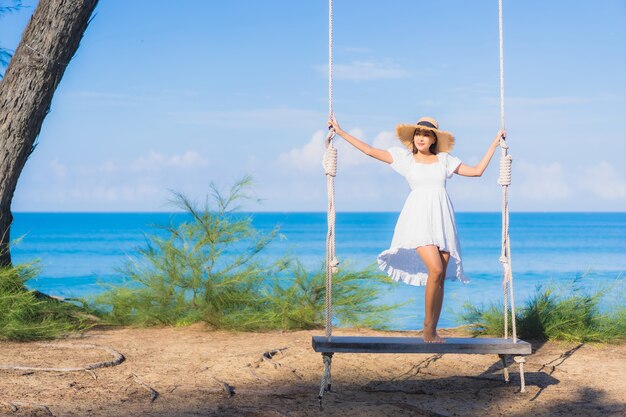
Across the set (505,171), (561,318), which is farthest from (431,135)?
(561,318)

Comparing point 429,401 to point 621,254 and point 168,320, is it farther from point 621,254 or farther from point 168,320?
point 621,254

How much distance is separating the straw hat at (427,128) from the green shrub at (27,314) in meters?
3.42

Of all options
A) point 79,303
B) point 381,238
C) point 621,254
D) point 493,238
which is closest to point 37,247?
point 381,238

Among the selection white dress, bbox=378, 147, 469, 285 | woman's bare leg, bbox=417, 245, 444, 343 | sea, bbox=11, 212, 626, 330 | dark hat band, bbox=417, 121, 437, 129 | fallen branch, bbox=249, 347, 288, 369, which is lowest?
sea, bbox=11, 212, 626, 330

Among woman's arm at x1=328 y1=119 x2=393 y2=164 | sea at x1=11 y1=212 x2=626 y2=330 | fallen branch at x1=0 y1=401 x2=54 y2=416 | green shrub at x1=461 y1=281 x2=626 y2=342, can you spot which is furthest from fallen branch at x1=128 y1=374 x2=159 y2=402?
sea at x1=11 y1=212 x2=626 y2=330

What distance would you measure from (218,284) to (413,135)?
118 inches

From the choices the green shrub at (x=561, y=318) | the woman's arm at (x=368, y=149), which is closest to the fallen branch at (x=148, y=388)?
the woman's arm at (x=368, y=149)

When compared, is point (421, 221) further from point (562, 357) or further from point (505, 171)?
point (562, 357)

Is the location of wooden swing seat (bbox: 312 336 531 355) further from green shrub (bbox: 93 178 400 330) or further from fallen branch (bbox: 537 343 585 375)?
green shrub (bbox: 93 178 400 330)

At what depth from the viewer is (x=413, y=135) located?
214 inches

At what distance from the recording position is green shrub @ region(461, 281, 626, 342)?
671cm

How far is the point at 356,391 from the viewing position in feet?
17.0

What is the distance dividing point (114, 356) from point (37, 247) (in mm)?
41892

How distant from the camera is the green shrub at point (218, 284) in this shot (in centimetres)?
765
